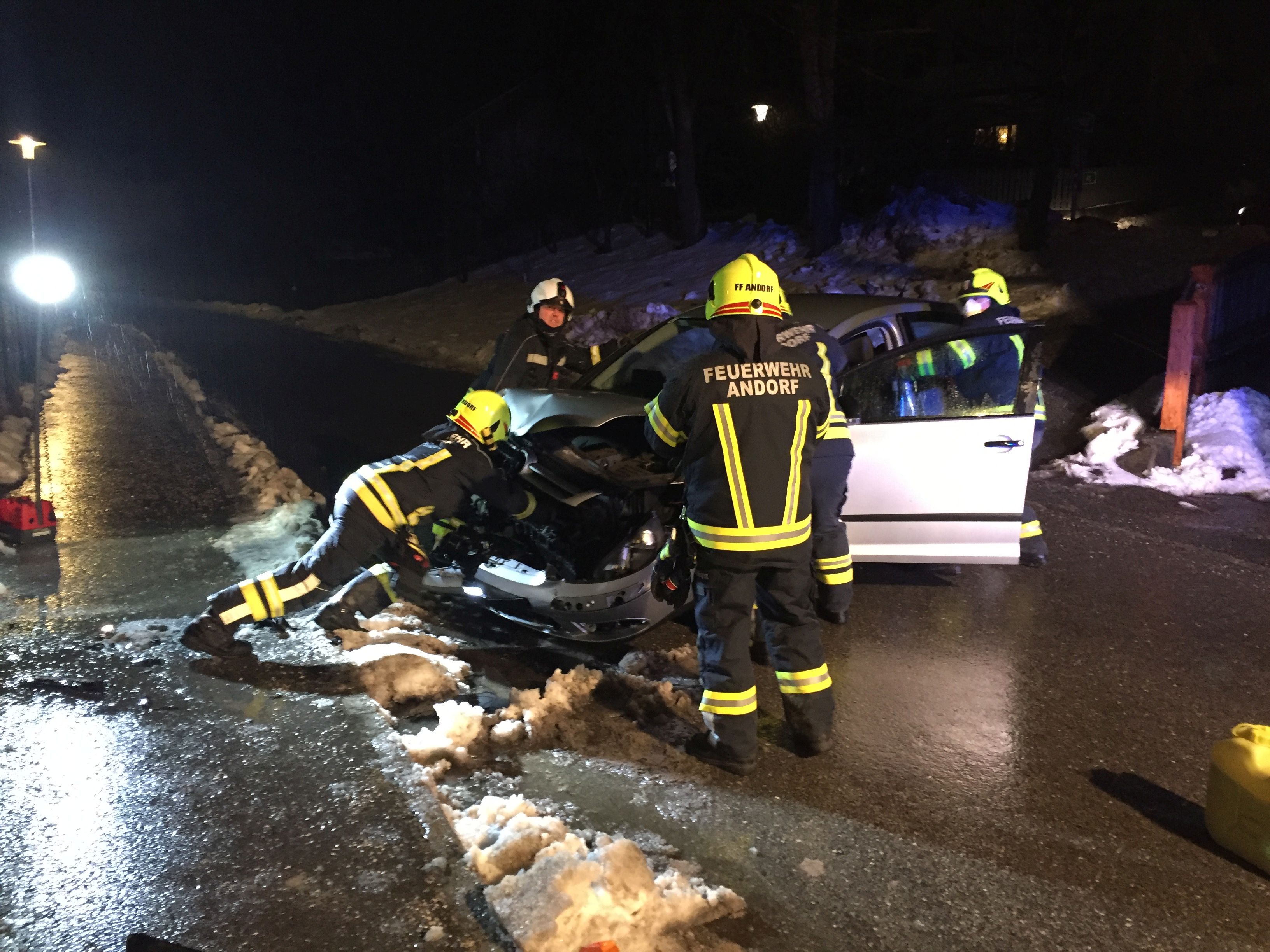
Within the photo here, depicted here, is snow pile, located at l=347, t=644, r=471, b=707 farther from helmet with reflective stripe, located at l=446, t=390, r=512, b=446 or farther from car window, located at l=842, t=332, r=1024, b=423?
car window, located at l=842, t=332, r=1024, b=423

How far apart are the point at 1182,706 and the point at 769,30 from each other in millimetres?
23823

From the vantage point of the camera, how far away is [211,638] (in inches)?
176

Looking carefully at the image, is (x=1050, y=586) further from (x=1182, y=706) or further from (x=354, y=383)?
(x=354, y=383)

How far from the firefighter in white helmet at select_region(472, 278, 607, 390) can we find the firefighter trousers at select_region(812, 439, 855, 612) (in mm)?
2067

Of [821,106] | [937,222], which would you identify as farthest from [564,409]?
[821,106]

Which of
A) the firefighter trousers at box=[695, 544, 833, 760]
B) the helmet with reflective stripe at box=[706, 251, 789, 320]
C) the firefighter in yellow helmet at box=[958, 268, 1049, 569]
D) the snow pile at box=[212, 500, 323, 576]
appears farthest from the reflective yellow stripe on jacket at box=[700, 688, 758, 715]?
the snow pile at box=[212, 500, 323, 576]

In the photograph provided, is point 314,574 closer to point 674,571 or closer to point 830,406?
point 674,571

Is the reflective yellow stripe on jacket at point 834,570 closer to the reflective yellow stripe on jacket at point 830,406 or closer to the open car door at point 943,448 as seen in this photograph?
the open car door at point 943,448

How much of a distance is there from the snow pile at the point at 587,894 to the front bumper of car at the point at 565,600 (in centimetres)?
133

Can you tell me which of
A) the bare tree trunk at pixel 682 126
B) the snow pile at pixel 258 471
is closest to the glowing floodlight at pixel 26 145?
the snow pile at pixel 258 471

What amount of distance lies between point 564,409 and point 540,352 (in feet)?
4.84

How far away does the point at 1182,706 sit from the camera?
4094 millimetres

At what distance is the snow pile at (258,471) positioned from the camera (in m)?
7.12

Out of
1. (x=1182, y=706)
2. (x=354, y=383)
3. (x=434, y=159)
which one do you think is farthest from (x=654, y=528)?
(x=434, y=159)
